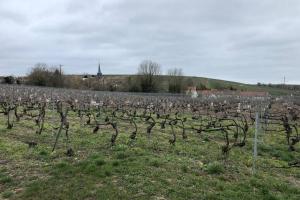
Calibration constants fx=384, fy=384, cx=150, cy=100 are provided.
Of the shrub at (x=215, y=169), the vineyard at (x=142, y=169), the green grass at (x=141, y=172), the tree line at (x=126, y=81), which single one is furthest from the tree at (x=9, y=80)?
the shrub at (x=215, y=169)

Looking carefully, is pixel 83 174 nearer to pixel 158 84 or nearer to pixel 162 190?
pixel 162 190

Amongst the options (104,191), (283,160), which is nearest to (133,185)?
(104,191)

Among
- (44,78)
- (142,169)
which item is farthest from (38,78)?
(142,169)

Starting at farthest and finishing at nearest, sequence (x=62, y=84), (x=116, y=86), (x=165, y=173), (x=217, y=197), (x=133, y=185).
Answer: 1. (x=116, y=86)
2. (x=62, y=84)
3. (x=165, y=173)
4. (x=133, y=185)
5. (x=217, y=197)

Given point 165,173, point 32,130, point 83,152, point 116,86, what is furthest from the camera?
point 116,86

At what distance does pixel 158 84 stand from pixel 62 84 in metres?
19.7

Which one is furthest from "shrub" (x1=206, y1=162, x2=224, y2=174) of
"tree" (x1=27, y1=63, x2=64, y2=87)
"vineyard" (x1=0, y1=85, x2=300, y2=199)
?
"tree" (x1=27, y1=63, x2=64, y2=87)

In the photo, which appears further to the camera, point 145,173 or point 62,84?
point 62,84

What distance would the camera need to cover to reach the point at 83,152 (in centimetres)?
1123

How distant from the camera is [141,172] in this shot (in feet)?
28.7

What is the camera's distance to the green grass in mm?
7713

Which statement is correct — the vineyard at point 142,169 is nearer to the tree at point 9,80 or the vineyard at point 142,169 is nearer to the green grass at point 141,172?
the green grass at point 141,172

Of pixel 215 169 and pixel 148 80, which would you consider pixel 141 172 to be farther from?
pixel 148 80

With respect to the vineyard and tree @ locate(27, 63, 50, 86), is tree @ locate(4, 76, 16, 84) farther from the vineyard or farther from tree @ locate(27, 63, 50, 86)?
the vineyard
